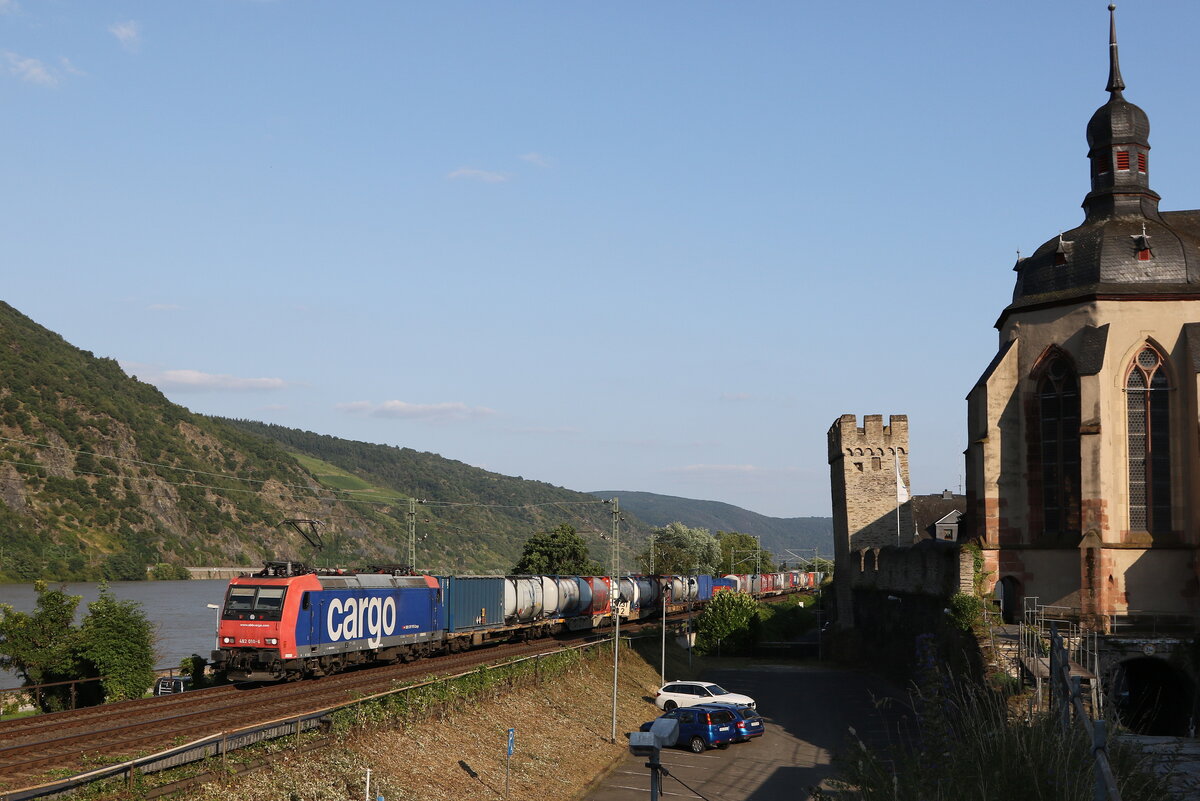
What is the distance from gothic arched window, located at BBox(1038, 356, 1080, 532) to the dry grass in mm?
17310

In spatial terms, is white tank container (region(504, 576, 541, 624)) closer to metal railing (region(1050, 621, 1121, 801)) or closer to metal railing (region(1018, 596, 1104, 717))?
metal railing (region(1018, 596, 1104, 717))

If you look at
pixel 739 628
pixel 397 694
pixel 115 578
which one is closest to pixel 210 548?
pixel 115 578

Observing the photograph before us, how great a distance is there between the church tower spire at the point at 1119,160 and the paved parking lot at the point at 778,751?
20.1 m

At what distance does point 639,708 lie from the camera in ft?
148

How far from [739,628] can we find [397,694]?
4207 cm

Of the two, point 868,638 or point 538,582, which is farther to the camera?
point 868,638

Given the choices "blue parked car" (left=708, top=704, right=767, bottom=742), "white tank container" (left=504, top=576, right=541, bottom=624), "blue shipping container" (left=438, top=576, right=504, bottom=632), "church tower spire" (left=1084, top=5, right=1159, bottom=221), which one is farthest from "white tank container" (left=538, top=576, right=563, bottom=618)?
"church tower spire" (left=1084, top=5, right=1159, bottom=221)

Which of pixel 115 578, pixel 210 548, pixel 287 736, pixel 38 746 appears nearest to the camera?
pixel 38 746

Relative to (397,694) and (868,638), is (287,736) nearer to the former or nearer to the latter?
(397,694)

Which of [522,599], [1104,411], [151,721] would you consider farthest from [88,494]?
[1104,411]

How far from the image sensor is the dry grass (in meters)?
22.5

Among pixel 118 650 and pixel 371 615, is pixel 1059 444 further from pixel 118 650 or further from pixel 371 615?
pixel 118 650

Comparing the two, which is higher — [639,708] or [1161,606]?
[1161,606]

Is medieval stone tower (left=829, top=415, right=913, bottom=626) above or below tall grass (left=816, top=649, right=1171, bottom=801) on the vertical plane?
above
